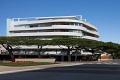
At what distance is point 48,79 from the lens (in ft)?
69.5

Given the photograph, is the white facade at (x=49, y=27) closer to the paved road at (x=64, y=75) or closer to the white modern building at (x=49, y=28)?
the white modern building at (x=49, y=28)

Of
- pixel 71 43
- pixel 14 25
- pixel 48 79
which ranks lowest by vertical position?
pixel 48 79

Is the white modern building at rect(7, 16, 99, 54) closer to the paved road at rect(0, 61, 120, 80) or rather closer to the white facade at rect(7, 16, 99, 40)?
the white facade at rect(7, 16, 99, 40)

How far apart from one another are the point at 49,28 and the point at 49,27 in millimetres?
347

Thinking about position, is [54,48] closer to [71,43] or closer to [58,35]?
[58,35]

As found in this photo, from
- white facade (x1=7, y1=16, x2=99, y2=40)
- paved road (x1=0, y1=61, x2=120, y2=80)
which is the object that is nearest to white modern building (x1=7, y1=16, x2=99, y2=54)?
white facade (x1=7, y1=16, x2=99, y2=40)

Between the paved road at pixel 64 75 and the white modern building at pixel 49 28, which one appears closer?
the paved road at pixel 64 75

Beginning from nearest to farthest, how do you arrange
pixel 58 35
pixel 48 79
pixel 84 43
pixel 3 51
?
1. pixel 48 79
2. pixel 84 43
3. pixel 58 35
4. pixel 3 51

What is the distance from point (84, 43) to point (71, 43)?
376 centimetres

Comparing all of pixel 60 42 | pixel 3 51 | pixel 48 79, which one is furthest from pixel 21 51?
pixel 48 79

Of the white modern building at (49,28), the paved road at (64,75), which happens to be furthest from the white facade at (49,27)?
the paved road at (64,75)

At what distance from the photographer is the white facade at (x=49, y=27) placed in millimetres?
100188

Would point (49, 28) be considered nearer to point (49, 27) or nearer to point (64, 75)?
point (49, 27)

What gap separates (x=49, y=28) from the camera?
4001 inches
